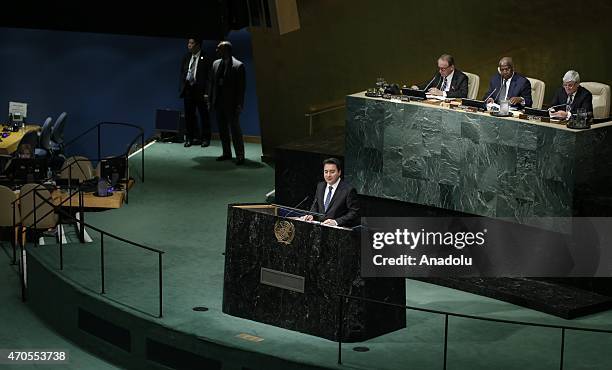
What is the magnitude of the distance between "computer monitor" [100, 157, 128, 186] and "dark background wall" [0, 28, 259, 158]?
14.8ft

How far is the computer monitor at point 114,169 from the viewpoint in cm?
1450

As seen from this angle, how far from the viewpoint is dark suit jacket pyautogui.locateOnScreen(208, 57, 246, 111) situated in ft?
51.8

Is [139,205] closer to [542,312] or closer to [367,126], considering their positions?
[367,126]

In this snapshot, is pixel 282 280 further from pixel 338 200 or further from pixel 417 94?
pixel 417 94

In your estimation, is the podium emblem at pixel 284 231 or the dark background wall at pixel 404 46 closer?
the podium emblem at pixel 284 231

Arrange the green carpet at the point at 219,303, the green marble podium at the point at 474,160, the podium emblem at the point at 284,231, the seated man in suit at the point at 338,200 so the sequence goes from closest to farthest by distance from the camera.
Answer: the green carpet at the point at 219,303
the podium emblem at the point at 284,231
the seated man in suit at the point at 338,200
the green marble podium at the point at 474,160

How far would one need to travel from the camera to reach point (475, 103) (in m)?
11.1

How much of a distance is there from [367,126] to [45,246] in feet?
12.2

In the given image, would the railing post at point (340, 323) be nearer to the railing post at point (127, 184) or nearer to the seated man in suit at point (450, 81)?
the seated man in suit at point (450, 81)

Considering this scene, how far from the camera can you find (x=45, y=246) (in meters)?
12.4

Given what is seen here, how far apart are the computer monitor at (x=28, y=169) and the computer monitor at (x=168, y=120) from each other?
8.89 ft

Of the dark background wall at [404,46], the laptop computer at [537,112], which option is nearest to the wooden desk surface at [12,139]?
the dark background wall at [404,46]

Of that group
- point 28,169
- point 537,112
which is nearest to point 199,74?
point 28,169

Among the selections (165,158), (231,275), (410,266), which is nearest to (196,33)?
(231,275)
